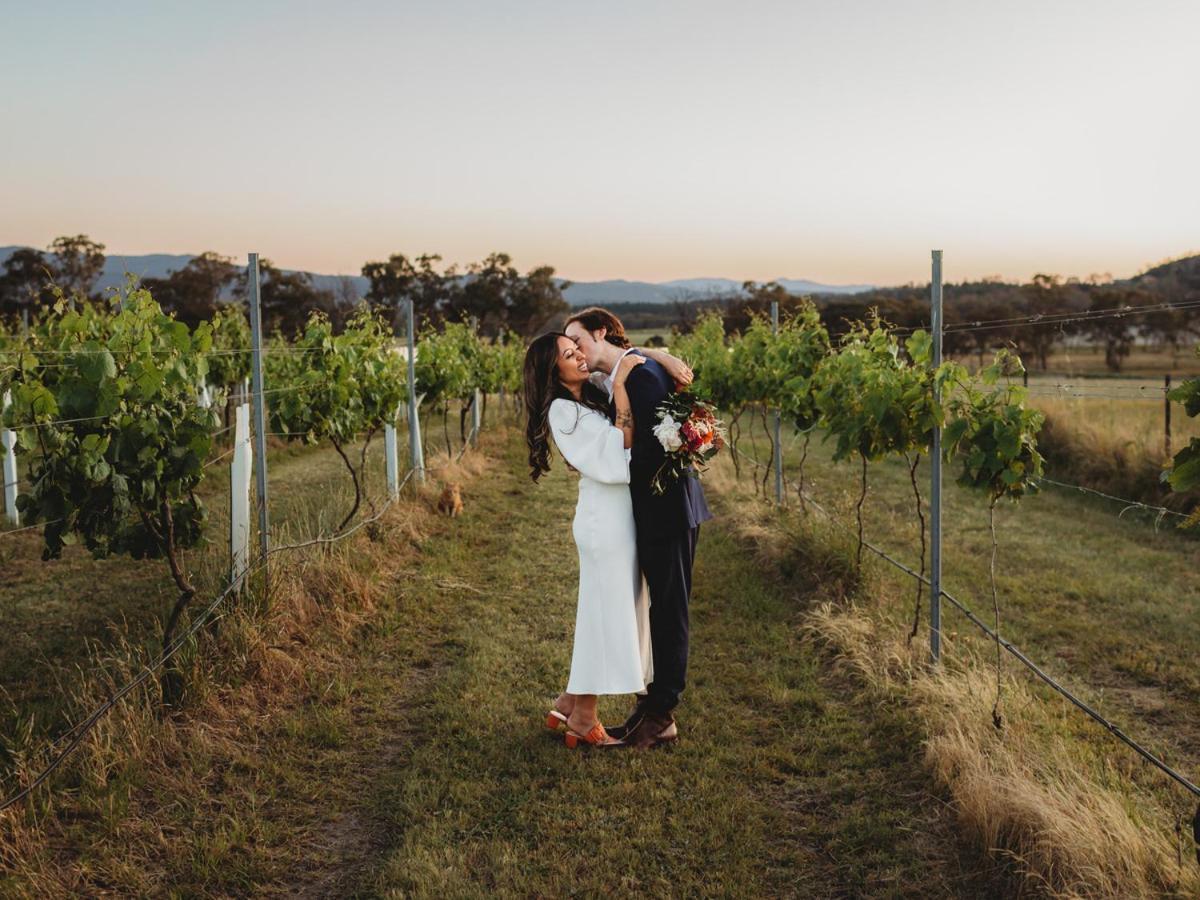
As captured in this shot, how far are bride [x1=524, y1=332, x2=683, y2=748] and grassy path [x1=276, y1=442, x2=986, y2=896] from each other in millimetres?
396

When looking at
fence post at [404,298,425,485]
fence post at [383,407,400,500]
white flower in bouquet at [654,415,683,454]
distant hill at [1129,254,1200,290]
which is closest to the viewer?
white flower in bouquet at [654,415,683,454]

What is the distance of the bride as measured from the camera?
169 inches

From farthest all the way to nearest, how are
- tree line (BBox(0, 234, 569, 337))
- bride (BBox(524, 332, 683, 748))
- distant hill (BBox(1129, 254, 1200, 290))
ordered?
1. tree line (BBox(0, 234, 569, 337))
2. distant hill (BBox(1129, 254, 1200, 290))
3. bride (BBox(524, 332, 683, 748))

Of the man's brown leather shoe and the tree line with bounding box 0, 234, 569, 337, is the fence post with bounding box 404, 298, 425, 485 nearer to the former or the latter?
the man's brown leather shoe

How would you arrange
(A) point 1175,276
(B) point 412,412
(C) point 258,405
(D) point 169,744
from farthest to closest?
(A) point 1175,276, (B) point 412,412, (C) point 258,405, (D) point 169,744

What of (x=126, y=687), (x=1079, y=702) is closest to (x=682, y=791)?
(x=1079, y=702)

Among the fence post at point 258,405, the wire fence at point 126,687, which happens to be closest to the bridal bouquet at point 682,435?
the wire fence at point 126,687

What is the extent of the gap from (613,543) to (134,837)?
2264 millimetres

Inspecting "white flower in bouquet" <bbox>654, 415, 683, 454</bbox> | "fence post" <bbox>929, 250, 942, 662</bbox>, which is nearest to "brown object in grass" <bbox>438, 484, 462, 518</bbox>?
"fence post" <bbox>929, 250, 942, 662</bbox>

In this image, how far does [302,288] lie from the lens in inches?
1874

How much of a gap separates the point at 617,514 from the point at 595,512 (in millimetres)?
103

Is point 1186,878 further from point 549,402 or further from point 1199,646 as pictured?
point 1199,646

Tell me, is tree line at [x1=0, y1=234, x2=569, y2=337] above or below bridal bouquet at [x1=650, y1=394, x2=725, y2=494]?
above

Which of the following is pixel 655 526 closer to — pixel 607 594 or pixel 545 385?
pixel 607 594
